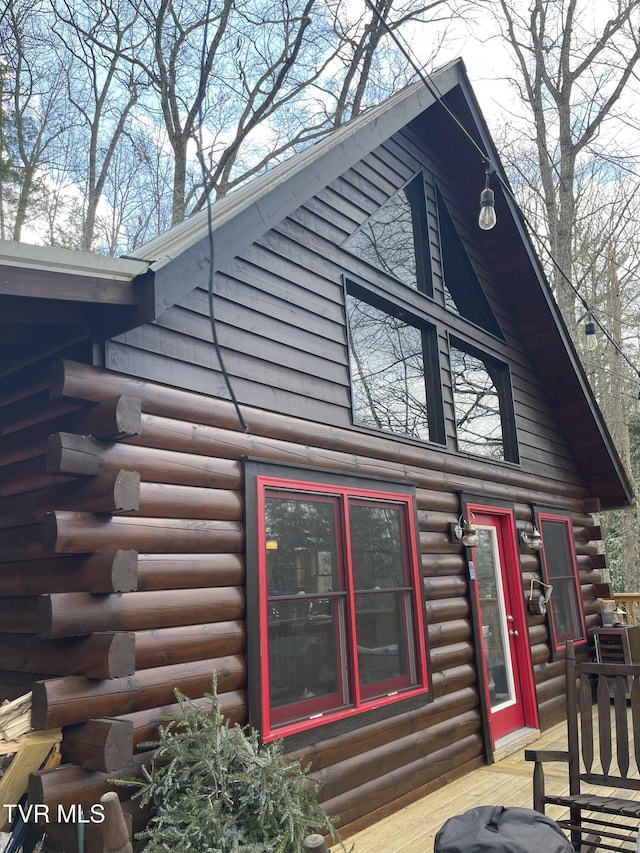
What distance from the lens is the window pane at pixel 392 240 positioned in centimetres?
523

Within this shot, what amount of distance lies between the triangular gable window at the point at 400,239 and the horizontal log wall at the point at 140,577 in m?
1.71

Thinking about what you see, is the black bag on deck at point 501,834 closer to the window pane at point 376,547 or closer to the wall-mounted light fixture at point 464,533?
the window pane at point 376,547

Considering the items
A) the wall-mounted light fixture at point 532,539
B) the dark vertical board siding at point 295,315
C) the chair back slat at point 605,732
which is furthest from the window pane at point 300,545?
the wall-mounted light fixture at point 532,539

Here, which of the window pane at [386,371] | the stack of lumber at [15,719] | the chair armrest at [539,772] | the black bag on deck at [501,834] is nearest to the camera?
the black bag on deck at [501,834]

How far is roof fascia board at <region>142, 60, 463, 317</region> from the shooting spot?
10.2 feet

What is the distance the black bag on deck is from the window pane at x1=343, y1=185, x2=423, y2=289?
3.71 meters

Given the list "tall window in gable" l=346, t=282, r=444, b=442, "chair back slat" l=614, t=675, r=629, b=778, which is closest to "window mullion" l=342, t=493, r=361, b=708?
"tall window in gable" l=346, t=282, r=444, b=442

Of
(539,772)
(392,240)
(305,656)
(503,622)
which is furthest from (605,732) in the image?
(392,240)

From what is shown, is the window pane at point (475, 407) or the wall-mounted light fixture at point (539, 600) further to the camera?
the wall-mounted light fixture at point (539, 600)

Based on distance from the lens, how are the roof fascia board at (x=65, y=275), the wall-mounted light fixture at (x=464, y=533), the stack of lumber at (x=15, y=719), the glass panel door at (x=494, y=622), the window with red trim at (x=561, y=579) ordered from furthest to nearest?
the window with red trim at (x=561, y=579) < the glass panel door at (x=494, y=622) < the wall-mounted light fixture at (x=464, y=533) < the stack of lumber at (x=15, y=719) < the roof fascia board at (x=65, y=275)

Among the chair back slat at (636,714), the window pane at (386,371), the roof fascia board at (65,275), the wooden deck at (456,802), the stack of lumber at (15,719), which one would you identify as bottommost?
the wooden deck at (456,802)

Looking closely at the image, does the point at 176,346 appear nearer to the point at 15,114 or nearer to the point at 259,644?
the point at 259,644

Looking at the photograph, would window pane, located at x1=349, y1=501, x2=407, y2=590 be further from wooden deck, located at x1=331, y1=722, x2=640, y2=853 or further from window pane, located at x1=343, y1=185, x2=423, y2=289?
window pane, located at x1=343, y1=185, x2=423, y2=289

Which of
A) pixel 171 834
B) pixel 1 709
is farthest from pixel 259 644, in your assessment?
pixel 1 709
